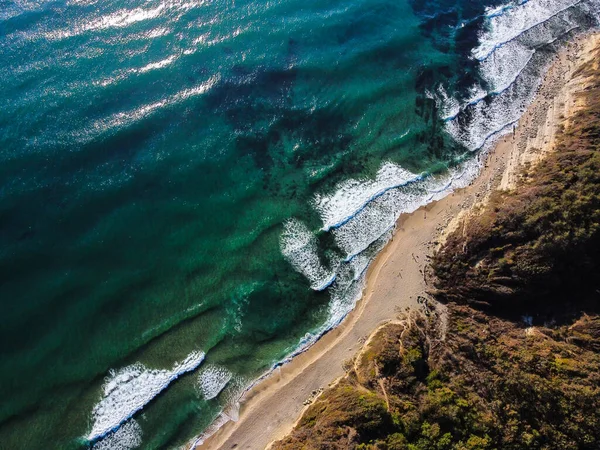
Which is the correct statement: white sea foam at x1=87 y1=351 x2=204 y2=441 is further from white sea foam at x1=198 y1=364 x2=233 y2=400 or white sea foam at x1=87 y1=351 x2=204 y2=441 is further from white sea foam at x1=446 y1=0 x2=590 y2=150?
white sea foam at x1=446 y1=0 x2=590 y2=150

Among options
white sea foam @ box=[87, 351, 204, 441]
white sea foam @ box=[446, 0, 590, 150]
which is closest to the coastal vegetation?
white sea foam @ box=[446, 0, 590, 150]

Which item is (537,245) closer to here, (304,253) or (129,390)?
(304,253)

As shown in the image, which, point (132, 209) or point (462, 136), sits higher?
point (132, 209)

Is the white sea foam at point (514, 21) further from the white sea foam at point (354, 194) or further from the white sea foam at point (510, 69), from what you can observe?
the white sea foam at point (354, 194)

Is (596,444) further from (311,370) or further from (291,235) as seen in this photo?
(291,235)

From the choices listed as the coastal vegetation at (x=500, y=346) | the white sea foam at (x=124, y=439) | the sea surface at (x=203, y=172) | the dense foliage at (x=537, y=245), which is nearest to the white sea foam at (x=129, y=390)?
the sea surface at (x=203, y=172)

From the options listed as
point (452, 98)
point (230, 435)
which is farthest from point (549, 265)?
point (230, 435)
